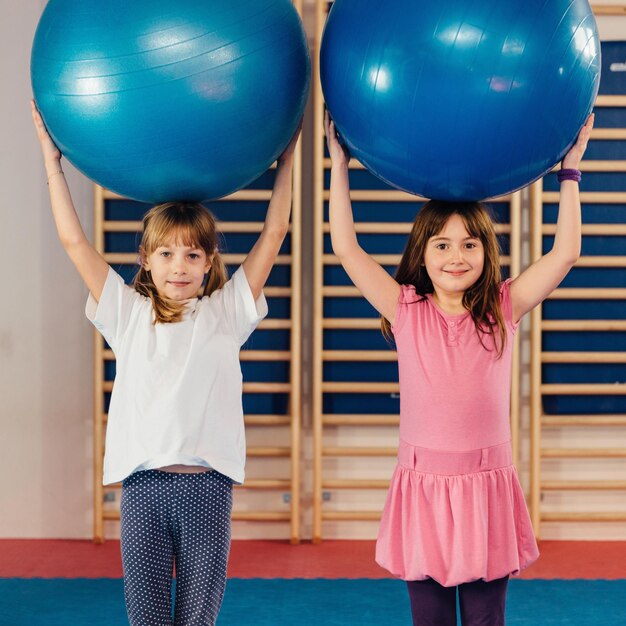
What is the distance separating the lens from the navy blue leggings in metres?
1.73

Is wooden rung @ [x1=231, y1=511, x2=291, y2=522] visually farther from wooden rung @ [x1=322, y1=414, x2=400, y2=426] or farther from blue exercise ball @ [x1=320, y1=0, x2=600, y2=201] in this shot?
blue exercise ball @ [x1=320, y1=0, x2=600, y2=201]

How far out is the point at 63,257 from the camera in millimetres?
3537

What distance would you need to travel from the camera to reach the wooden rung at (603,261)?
349 centimetres

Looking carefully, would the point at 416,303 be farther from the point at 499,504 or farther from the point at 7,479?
the point at 7,479

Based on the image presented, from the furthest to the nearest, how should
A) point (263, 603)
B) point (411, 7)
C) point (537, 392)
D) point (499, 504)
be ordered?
point (537, 392), point (263, 603), point (499, 504), point (411, 7)

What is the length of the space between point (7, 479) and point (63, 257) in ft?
3.03

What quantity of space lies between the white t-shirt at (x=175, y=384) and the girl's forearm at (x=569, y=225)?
638mm


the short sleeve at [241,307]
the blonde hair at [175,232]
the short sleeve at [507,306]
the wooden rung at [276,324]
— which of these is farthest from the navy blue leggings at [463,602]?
the wooden rung at [276,324]

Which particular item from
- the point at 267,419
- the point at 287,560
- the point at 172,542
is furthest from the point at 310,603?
the point at 172,542

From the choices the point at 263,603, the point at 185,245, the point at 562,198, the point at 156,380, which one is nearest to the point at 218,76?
the point at 185,245

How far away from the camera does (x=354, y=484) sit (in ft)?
11.6

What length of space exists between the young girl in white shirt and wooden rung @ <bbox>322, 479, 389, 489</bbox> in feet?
5.76

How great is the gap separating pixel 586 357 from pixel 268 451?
Answer: 1329mm

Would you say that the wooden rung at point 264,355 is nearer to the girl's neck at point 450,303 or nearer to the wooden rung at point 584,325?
the wooden rung at point 584,325
